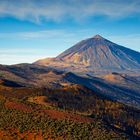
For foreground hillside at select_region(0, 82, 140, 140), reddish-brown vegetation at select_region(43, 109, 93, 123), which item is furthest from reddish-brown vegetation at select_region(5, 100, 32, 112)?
reddish-brown vegetation at select_region(43, 109, 93, 123)

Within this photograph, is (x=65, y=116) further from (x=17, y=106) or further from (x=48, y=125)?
(x=17, y=106)

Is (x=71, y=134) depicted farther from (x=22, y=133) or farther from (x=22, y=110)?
(x=22, y=110)

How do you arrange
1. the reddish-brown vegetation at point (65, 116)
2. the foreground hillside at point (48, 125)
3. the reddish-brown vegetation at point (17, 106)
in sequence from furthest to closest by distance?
the reddish-brown vegetation at point (17, 106), the reddish-brown vegetation at point (65, 116), the foreground hillside at point (48, 125)

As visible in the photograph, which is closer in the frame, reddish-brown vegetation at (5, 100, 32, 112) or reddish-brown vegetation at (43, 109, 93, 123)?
reddish-brown vegetation at (43, 109, 93, 123)

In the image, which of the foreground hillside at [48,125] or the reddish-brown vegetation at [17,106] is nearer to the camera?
the foreground hillside at [48,125]

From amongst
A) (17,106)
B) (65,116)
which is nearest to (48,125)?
(65,116)

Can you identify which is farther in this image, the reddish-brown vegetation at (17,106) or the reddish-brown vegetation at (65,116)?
the reddish-brown vegetation at (17,106)

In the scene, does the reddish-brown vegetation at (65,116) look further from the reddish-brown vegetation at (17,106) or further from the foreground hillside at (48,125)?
the reddish-brown vegetation at (17,106)

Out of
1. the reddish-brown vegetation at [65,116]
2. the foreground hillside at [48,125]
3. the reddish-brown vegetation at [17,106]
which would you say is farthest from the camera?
the reddish-brown vegetation at [17,106]

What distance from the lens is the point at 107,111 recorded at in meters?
192

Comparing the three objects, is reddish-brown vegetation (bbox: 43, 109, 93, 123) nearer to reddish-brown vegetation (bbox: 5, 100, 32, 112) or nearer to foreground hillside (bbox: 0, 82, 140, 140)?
foreground hillside (bbox: 0, 82, 140, 140)

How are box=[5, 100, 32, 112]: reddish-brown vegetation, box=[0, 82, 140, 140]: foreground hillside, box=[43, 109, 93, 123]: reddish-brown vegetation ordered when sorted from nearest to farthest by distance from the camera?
box=[0, 82, 140, 140]: foreground hillside
box=[43, 109, 93, 123]: reddish-brown vegetation
box=[5, 100, 32, 112]: reddish-brown vegetation

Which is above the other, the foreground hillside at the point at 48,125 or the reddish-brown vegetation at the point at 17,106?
Result: the reddish-brown vegetation at the point at 17,106

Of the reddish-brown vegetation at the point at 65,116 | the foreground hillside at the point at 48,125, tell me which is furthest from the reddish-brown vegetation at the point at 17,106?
the reddish-brown vegetation at the point at 65,116
